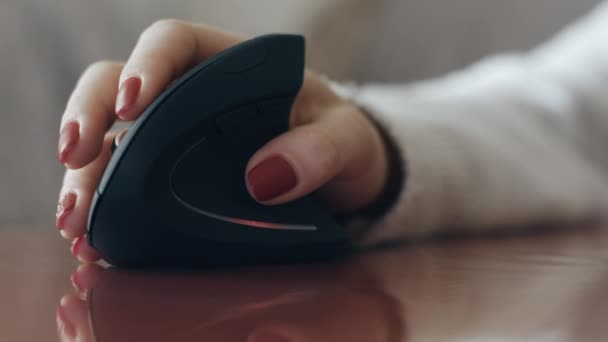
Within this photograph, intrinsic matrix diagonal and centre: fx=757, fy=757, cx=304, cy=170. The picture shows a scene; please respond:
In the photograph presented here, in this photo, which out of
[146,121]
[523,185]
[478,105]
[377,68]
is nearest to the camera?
[146,121]

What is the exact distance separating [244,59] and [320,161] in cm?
7

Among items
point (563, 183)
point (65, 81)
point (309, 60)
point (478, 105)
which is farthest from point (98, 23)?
point (563, 183)

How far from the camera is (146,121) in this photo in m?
0.35

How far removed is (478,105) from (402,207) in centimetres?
33

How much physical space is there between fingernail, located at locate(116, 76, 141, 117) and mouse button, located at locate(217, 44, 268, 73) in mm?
42

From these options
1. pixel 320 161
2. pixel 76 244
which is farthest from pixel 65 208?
pixel 320 161

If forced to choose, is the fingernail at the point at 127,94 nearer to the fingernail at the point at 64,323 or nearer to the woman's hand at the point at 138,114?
the woman's hand at the point at 138,114

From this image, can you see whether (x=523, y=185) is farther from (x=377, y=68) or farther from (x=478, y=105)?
(x=377, y=68)

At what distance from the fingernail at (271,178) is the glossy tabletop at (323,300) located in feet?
0.13

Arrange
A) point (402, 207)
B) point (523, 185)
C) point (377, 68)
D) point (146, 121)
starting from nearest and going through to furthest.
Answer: point (146, 121) → point (402, 207) → point (523, 185) → point (377, 68)

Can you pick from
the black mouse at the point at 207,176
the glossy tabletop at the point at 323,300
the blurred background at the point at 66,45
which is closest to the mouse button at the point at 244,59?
the black mouse at the point at 207,176

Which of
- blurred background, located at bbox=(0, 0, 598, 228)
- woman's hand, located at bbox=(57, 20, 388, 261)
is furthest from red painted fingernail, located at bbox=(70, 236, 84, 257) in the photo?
blurred background, located at bbox=(0, 0, 598, 228)

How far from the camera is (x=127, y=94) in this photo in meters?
0.36

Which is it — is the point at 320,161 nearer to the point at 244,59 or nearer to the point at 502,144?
the point at 244,59
